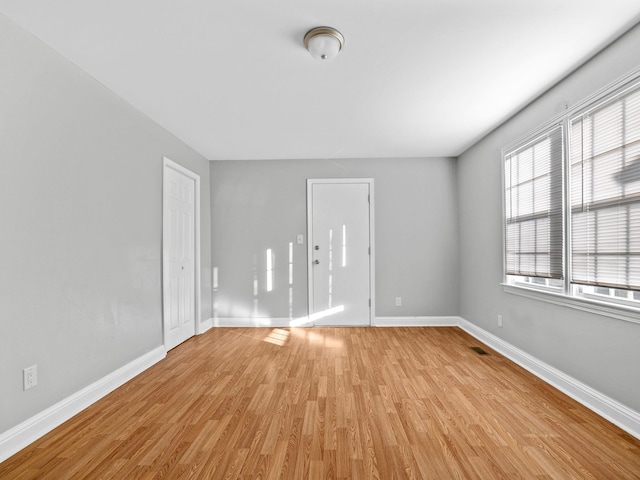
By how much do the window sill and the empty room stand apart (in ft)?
0.05

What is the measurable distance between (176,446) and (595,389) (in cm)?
264

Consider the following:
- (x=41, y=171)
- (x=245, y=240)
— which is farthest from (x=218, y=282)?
(x=41, y=171)

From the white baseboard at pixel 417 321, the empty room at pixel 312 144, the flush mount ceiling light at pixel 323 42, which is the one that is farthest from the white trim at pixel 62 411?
the white baseboard at pixel 417 321

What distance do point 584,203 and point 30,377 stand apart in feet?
12.0

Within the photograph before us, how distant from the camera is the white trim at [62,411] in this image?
1762mm

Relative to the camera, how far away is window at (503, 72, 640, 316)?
6.42 feet

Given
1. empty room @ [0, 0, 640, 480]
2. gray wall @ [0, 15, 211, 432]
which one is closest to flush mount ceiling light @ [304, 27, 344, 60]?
empty room @ [0, 0, 640, 480]

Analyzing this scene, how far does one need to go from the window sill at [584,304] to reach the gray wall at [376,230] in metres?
1.54

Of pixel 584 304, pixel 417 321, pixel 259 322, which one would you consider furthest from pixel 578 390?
pixel 259 322

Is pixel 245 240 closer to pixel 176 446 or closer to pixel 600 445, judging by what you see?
pixel 176 446

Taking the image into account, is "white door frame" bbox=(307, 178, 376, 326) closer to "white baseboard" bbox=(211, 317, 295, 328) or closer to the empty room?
"white baseboard" bbox=(211, 317, 295, 328)

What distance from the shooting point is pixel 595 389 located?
85.7 inches

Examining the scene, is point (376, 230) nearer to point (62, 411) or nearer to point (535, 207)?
point (535, 207)

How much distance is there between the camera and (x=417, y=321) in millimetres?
4629
